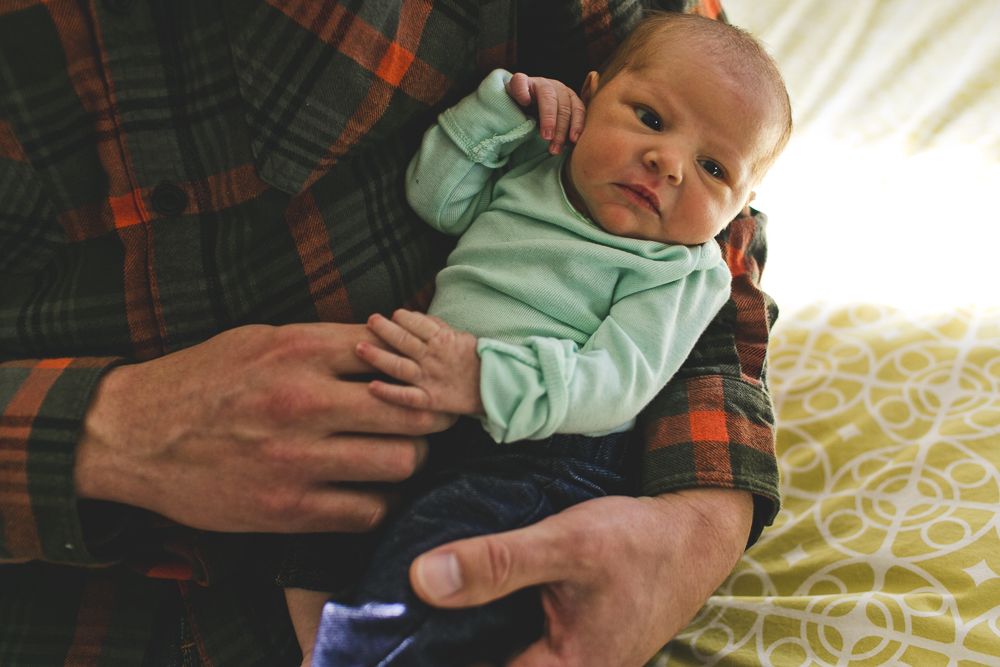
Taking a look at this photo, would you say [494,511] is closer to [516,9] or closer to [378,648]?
[378,648]

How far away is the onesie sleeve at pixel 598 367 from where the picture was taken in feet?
2.59

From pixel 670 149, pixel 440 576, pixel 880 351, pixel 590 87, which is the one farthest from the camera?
pixel 880 351

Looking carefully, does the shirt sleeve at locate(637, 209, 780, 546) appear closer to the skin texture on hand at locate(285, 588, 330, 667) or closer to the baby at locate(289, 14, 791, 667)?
the baby at locate(289, 14, 791, 667)

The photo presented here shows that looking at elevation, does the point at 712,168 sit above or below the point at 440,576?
above

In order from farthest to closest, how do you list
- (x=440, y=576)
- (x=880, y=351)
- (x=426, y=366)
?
(x=880, y=351) → (x=426, y=366) → (x=440, y=576)

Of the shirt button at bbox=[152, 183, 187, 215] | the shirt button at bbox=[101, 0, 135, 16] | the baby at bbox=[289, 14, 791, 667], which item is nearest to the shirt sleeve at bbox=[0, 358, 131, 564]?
the shirt button at bbox=[152, 183, 187, 215]

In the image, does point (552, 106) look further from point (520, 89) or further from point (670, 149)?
point (670, 149)

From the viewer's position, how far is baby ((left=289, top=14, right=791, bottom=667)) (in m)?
0.80

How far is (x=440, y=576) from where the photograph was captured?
0.71 meters

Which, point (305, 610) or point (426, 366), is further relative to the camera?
point (305, 610)

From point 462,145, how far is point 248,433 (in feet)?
1.67

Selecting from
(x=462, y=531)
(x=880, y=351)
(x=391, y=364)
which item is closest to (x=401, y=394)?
(x=391, y=364)

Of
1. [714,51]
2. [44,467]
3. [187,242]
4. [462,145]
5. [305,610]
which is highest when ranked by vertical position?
[714,51]

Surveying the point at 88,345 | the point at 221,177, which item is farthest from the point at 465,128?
the point at 88,345
